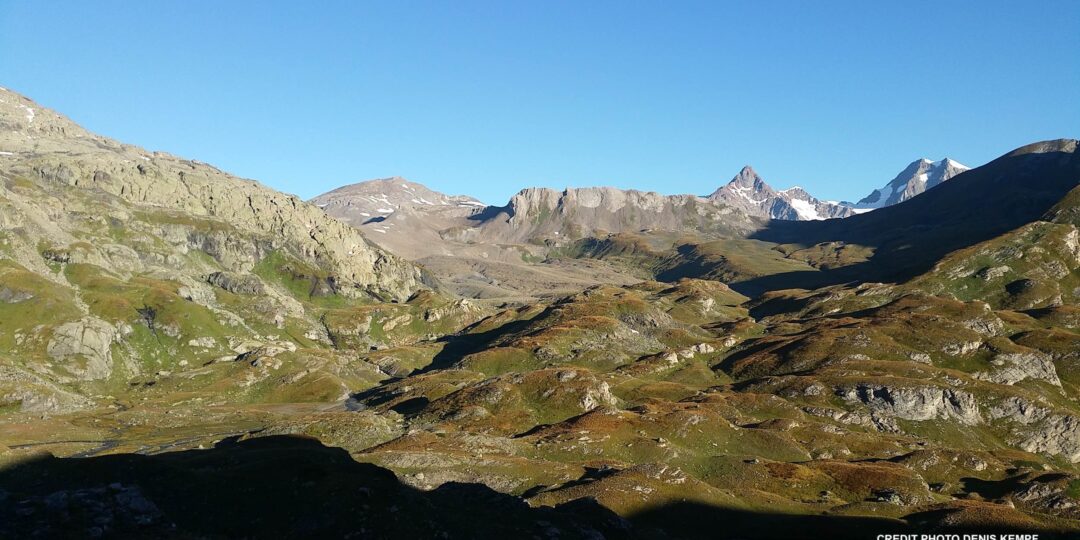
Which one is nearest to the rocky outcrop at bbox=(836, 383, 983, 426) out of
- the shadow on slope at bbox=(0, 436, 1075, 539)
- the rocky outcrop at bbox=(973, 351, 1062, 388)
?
the rocky outcrop at bbox=(973, 351, 1062, 388)

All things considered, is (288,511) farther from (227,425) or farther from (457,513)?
(227,425)

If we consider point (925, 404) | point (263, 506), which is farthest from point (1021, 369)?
point (263, 506)

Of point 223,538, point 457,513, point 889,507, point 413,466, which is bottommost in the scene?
point 889,507

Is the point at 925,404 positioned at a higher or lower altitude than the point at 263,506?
lower

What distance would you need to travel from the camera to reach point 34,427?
133 metres

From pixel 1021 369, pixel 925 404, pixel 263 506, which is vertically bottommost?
pixel 925 404

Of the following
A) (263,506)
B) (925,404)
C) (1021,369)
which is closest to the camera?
(263,506)

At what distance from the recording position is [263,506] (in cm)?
4494

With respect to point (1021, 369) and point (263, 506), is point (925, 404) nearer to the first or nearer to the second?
point (1021, 369)

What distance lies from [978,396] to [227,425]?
606 ft

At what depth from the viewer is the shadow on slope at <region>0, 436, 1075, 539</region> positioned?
112ft

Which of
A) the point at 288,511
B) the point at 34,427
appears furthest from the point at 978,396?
the point at 34,427

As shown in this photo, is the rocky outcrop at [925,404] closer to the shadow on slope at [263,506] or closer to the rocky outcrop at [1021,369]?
the rocky outcrop at [1021,369]

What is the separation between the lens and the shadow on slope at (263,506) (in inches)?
1345
